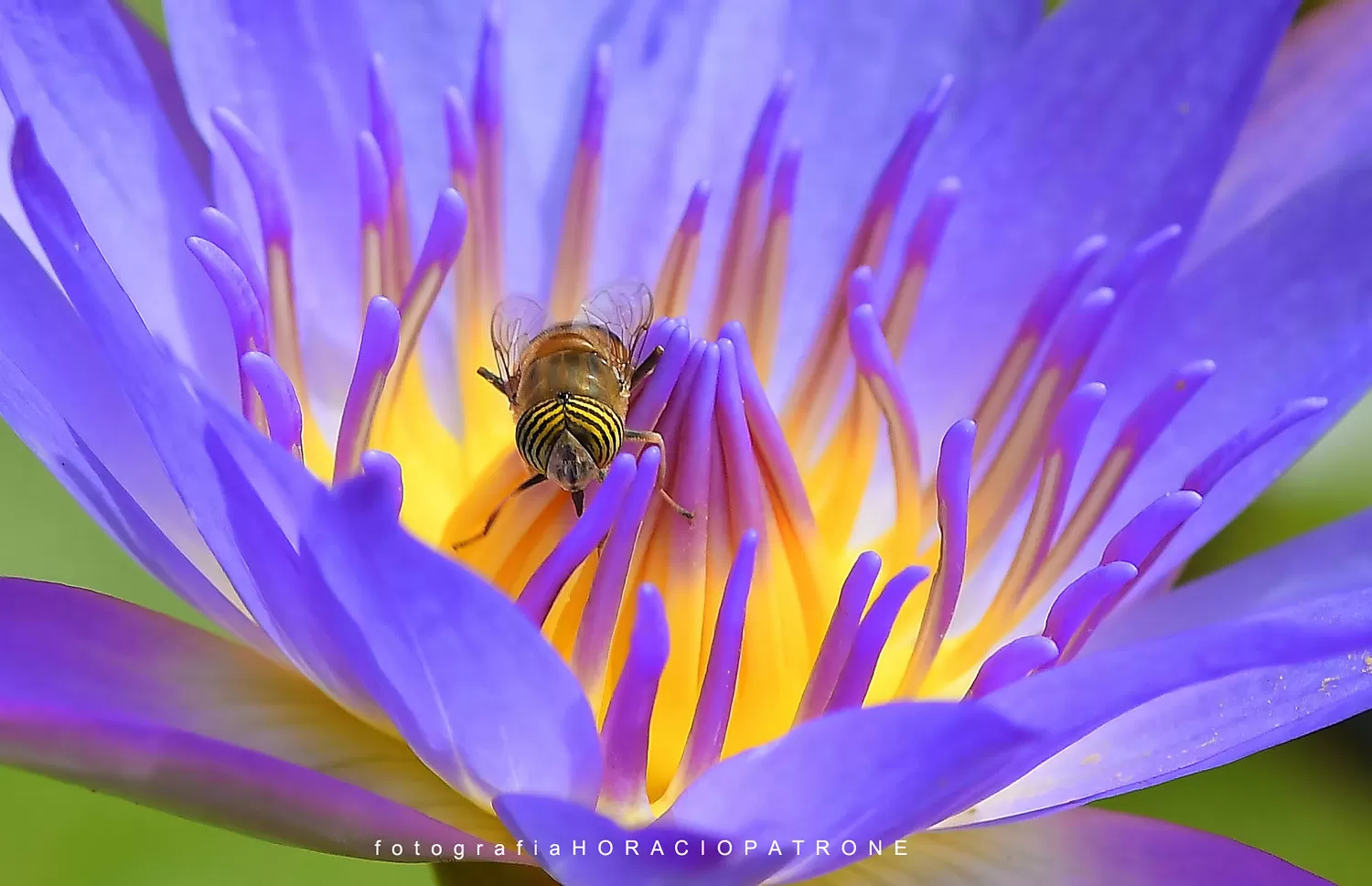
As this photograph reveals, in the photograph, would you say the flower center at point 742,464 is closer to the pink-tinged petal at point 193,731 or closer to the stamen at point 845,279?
the stamen at point 845,279

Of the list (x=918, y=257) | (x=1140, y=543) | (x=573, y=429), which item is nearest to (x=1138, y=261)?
(x=918, y=257)

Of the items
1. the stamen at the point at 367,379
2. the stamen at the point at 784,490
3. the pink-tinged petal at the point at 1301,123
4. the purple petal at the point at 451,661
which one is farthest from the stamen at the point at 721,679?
the pink-tinged petal at the point at 1301,123

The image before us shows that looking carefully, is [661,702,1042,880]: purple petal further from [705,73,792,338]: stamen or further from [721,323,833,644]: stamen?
[705,73,792,338]: stamen

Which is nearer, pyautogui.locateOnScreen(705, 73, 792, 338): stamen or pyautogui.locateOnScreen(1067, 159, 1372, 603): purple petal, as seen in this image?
pyautogui.locateOnScreen(1067, 159, 1372, 603): purple petal

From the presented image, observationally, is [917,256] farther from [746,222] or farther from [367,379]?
[367,379]

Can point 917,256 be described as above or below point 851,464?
above

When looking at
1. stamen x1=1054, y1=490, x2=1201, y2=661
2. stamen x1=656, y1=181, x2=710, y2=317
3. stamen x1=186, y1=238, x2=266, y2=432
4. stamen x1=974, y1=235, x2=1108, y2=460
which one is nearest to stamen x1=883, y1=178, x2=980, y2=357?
stamen x1=974, y1=235, x2=1108, y2=460
